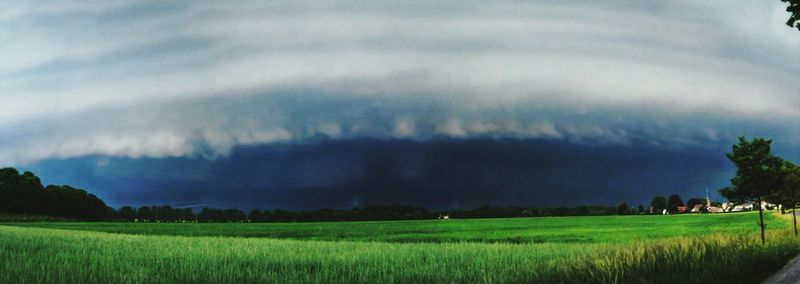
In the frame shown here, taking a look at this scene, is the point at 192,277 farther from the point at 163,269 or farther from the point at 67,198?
the point at 67,198

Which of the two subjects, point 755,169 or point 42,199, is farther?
point 42,199

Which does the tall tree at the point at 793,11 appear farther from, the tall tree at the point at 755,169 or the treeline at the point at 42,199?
the treeline at the point at 42,199

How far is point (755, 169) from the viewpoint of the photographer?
Answer: 2917cm

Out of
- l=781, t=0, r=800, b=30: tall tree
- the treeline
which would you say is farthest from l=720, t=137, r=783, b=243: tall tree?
the treeline

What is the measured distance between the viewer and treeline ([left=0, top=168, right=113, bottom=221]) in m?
108

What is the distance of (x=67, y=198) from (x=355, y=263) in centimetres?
11215

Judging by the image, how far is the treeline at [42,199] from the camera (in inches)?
4245

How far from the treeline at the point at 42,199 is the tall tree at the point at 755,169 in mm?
109988

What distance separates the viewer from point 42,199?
4363 inches

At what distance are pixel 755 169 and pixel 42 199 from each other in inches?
4474

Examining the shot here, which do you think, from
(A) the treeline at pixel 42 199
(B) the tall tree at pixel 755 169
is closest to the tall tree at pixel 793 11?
(B) the tall tree at pixel 755 169

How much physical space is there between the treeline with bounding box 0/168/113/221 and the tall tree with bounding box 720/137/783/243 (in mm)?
109988

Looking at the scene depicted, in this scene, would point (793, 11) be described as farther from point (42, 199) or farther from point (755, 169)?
point (42, 199)

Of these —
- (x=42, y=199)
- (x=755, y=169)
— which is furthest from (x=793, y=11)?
(x=42, y=199)
